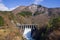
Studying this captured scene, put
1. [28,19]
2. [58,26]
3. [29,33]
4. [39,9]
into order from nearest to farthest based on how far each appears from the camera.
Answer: [58,26] → [29,33] → [28,19] → [39,9]

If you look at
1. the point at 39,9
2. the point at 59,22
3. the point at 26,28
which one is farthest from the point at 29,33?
the point at 39,9

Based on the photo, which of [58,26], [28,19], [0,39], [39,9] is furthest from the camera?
[39,9]

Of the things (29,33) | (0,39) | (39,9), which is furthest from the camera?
(39,9)

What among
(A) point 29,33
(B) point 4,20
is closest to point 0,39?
(B) point 4,20

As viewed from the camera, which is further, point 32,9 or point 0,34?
point 32,9

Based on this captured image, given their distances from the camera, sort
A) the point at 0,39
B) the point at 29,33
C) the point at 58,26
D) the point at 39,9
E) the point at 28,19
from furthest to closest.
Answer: the point at 39,9 → the point at 28,19 → the point at 29,33 → the point at 58,26 → the point at 0,39

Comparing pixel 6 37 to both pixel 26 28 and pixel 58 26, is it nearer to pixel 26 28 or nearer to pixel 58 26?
pixel 58 26

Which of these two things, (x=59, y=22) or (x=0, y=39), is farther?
(x=59, y=22)

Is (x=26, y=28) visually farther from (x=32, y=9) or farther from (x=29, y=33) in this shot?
(x=32, y=9)

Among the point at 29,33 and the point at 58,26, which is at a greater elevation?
the point at 58,26
